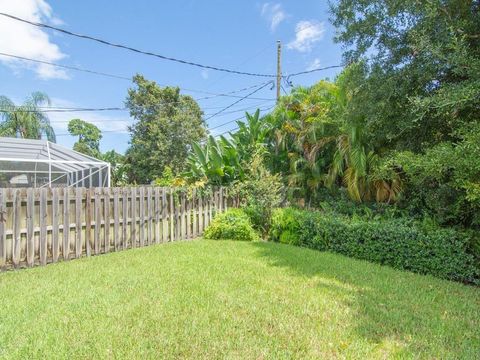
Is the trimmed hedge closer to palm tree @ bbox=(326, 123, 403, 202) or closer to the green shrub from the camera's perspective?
the green shrub

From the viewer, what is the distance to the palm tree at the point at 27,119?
19984mm

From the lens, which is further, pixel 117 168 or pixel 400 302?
pixel 117 168

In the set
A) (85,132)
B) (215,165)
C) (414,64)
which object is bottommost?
(215,165)

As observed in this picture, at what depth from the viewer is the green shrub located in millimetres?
7410

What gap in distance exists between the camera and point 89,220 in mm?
5965

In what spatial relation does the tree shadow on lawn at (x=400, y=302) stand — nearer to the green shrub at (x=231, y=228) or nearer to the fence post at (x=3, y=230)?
the green shrub at (x=231, y=228)

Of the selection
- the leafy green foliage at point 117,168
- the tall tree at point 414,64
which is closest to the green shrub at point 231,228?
the tall tree at point 414,64

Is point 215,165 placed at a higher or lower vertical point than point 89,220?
higher

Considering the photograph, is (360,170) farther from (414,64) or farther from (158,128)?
(158,128)

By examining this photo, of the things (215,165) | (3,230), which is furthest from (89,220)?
(215,165)

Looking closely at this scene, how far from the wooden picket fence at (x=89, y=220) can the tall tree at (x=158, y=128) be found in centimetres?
1243

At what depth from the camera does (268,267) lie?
4.86 meters

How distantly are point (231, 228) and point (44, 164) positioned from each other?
354 inches

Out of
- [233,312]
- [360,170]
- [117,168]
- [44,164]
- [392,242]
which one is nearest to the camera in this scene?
[233,312]
